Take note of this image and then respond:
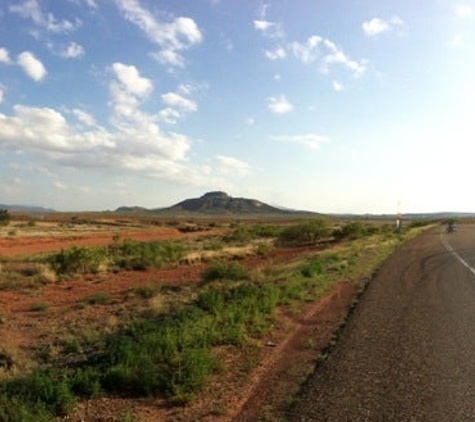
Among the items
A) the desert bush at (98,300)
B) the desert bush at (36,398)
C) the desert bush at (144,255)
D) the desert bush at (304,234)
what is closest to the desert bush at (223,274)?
the desert bush at (98,300)

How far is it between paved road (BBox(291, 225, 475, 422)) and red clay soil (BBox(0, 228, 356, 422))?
0.42 metres

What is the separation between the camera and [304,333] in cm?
1162

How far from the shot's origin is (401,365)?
28.9 feet

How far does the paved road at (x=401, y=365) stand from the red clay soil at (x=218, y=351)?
0.42m

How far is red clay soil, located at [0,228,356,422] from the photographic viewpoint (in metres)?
7.11

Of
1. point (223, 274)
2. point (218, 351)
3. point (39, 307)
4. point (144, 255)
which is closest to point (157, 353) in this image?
point (218, 351)

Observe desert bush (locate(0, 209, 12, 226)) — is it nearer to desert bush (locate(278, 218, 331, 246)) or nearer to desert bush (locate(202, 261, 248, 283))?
desert bush (locate(278, 218, 331, 246))

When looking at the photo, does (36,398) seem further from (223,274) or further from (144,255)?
(144,255)

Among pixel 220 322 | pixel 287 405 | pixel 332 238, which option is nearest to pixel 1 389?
pixel 287 405

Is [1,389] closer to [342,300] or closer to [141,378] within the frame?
[141,378]

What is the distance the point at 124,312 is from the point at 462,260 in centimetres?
1780

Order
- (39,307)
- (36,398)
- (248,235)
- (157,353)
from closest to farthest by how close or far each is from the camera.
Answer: (36,398)
(157,353)
(39,307)
(248,235)

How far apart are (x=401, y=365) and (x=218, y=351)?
9.90ft

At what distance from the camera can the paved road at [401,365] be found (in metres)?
6.86
